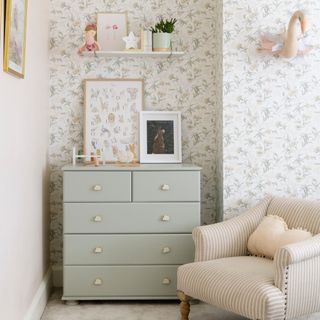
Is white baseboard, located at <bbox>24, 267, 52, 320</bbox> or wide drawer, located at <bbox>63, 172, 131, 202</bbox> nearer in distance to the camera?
white baseboard, located at <bbox>24, 267, 52, 320</bbox>

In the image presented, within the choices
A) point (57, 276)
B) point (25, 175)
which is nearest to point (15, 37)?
point (25, 175)

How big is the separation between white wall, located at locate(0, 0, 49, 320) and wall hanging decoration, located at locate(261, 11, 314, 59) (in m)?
1.59

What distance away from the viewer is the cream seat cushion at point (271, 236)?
10.9ft

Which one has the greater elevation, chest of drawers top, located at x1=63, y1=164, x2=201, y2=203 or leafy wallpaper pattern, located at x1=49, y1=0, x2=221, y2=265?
leafy wallpaper pattern, located at x1=49, y1=0, x2=221, y2=265

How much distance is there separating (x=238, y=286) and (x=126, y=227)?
1.09m

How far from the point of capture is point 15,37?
2766 mm

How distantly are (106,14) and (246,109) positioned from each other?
4.29 feet

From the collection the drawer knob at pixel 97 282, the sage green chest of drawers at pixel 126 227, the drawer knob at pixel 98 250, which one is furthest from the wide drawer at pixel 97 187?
the drawer knob at pixel 97 282

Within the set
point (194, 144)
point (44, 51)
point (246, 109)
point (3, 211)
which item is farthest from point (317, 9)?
point (3, 211)

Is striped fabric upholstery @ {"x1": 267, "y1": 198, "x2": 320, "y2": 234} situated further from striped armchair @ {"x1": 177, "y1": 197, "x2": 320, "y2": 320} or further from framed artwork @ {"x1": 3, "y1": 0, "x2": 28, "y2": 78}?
framed artwork @ {"x1": 3, "y1": 0, "x2": 28, "y2": 78}

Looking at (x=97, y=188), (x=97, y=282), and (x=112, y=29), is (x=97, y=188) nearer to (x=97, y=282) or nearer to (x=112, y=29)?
(x=97, y=282)

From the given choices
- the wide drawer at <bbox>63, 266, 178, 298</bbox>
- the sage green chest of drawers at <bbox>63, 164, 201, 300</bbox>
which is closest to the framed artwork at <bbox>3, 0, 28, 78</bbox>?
the sage green chest of drawers at <bbox>63, 164, 201, 300</bbox>

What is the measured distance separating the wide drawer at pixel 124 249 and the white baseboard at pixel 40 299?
25 cm

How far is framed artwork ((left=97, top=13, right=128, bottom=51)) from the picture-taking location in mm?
4254
